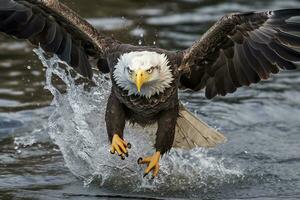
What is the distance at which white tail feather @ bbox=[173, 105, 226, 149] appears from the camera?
8.96m

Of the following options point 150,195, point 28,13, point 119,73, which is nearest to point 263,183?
point 150,195

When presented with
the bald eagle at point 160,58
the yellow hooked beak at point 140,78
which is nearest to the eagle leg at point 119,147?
the bald eagle at point 160,58

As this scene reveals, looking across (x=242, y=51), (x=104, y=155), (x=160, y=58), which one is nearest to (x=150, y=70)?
(x=160, y=58)

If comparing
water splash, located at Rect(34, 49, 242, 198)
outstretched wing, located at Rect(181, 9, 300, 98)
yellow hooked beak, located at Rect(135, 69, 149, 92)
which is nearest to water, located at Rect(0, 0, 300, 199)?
water splash, located at Rect(34, 49, 242, 198)

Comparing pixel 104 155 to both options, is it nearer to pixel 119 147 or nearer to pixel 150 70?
pixel 119 147

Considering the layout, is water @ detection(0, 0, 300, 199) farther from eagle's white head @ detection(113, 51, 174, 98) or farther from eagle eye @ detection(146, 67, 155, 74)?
eagle eye @ detection(146, 67, 155, 74)

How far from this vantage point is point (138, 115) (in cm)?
841

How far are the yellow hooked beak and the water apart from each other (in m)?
1.05

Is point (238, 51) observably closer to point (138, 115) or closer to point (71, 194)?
point (138, 115)

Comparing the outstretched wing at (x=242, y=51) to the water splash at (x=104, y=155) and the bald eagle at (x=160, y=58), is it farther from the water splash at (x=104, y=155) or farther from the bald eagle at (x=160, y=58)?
the water splash at (x=104, y=155)

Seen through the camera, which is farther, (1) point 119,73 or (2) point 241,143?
(2) point 241,143

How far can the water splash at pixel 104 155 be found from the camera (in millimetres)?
8469

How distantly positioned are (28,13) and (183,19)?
646 cm

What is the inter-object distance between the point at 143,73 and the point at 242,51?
1.32 metres
